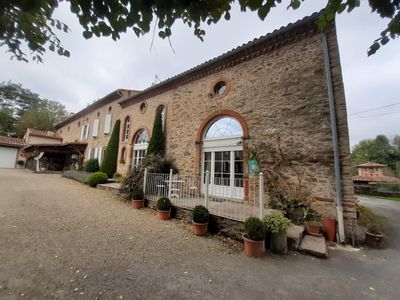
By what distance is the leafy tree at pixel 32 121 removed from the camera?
3034 cm

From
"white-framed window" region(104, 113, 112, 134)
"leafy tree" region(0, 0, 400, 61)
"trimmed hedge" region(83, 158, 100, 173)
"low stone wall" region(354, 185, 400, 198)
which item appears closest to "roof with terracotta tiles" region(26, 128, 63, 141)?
"trimmed hedge" region(83, 158, 100, 173)

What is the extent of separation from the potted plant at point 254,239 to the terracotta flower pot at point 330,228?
2.24 m

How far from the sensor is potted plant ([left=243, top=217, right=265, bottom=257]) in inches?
153

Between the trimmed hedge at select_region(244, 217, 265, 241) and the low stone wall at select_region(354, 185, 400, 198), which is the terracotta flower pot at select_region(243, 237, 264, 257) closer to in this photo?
the trimmed hedge at select_region(244, 217, 265, 241)

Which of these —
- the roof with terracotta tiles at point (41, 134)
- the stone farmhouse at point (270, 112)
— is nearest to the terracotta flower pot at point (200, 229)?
the stone farmhouse at point (270, 112)

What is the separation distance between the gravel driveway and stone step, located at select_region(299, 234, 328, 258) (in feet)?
0.54

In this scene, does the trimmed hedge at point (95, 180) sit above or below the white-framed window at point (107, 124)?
below

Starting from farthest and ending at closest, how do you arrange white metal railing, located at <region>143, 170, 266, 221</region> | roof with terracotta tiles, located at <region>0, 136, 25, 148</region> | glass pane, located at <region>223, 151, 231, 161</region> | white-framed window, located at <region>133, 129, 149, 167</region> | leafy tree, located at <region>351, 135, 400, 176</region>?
leafy tree, located at <region>351, 135, 400, 176</region> → roof with terracotta tiles, located at <region>0, 136, 25, 148</region> → white-framed window, located at <region>133, 129, 149, 167</region> → glass pane, located at <region>223, 151, 231, 161</region> → white metal railing, located at <region>143, 170, 266, 221</region>

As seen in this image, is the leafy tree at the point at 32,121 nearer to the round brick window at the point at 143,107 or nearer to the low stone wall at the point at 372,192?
the round brick window at the point at 143,107

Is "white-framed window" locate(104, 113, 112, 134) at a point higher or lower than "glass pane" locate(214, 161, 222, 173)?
higher

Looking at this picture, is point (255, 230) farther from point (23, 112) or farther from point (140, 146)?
point (23, 112)

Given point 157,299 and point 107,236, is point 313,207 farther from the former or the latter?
point 107,236

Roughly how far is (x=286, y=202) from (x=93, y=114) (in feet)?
62.5

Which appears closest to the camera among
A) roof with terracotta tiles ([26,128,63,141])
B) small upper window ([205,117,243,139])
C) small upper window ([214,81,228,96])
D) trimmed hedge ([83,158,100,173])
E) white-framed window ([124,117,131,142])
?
small upper window ([205,117,243,139])
